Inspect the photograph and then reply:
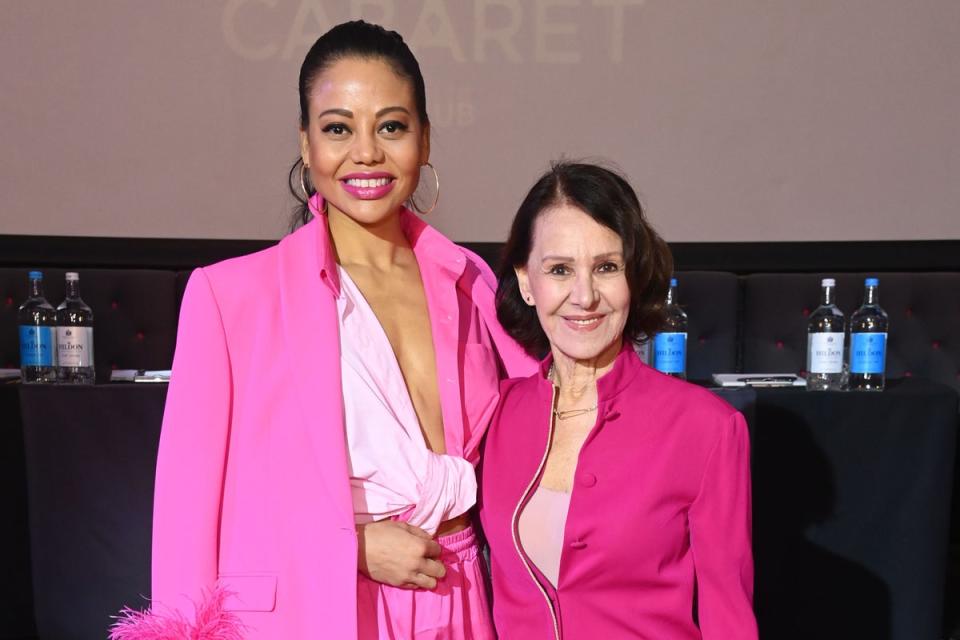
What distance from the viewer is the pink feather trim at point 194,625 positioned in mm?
1099

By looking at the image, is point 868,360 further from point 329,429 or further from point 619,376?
point 329,429

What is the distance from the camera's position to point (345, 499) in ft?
3.73

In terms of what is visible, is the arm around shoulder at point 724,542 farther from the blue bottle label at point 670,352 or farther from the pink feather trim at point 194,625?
the blue bottle label at point 670,352

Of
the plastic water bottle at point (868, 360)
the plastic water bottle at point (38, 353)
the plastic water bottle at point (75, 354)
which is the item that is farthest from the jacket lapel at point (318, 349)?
the plastic water bottle at point (868, 360)

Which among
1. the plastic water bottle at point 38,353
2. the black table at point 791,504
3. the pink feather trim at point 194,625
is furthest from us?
the plastic water bottle at point 38,353

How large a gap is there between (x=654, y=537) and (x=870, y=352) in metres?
1.72

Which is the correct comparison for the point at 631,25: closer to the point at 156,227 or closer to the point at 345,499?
the point at 156,227

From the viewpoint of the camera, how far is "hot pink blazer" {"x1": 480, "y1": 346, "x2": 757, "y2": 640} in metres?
1.15

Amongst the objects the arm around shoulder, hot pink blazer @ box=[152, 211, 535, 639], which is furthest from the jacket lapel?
the arm around shoulder

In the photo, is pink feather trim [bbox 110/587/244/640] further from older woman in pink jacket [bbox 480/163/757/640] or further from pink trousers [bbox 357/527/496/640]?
older woman in pink jacket [bbox 480/163/757/640]

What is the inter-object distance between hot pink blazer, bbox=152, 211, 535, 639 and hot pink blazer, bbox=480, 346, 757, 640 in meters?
0.28

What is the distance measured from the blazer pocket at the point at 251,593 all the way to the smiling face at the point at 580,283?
550 mm

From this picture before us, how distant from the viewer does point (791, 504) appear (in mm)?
2449

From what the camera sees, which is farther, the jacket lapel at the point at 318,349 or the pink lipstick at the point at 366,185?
the pink lipstick at the point at 366,185
